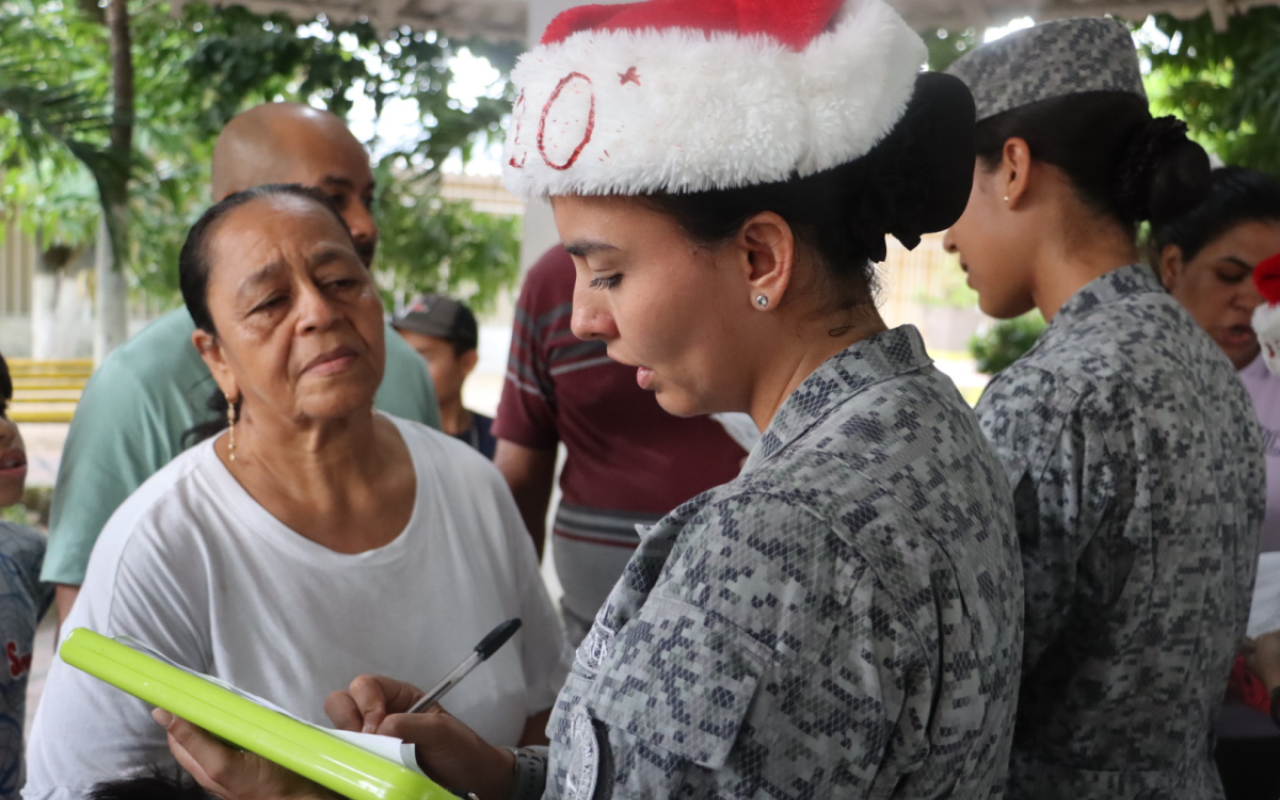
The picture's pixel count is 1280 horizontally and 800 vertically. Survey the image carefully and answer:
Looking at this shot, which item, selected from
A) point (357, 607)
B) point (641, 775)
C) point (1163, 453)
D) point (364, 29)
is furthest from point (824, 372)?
point (364, 29)

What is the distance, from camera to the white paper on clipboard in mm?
2289

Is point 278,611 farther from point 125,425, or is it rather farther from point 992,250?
point 992,250

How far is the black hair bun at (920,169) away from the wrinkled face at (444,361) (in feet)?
10.6

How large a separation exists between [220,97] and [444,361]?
8.39ft

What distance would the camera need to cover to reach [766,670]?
2.76 ft

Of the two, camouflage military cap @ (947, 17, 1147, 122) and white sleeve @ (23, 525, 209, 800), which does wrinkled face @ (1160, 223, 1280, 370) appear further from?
white sleeve @ (23, 525, 209, 800)

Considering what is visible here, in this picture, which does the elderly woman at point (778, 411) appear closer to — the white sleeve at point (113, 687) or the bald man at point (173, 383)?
the white sleeve at point (113, 687)

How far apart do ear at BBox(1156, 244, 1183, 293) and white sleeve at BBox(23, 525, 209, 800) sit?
2.44m

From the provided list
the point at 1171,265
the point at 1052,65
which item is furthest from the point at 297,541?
the point at 1171,265

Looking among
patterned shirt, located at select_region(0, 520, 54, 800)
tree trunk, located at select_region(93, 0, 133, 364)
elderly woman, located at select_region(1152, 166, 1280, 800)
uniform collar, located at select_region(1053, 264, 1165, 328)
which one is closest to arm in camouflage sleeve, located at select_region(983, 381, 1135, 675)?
uniform collar, located at select_region(1053, 264, 1165, 328)

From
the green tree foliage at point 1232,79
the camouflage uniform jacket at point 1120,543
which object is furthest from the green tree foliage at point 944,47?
the camouflage uniform jacket at point 1120,543

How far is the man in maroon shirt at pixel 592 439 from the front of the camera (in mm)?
2510

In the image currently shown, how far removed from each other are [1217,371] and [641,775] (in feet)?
3.86

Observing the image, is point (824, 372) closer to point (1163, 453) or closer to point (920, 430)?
point (920, 430)
